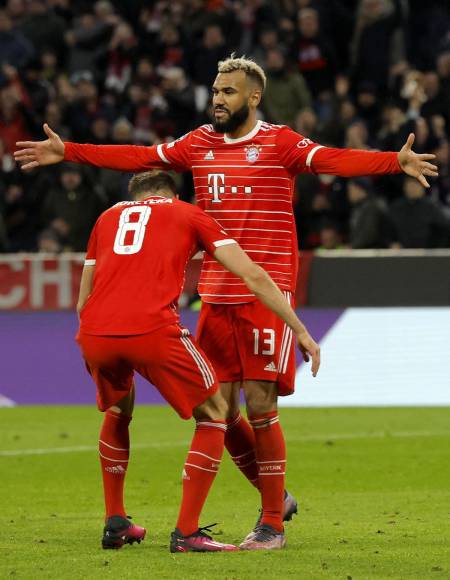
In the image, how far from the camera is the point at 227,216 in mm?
7957

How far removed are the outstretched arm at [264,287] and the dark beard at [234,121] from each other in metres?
0.88

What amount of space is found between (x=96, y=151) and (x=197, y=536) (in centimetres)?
220

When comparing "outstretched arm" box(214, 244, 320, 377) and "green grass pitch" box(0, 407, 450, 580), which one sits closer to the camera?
"green grass pitch" box(0, 407, 450, 580)

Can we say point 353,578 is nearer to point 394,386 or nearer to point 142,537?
point 142,537

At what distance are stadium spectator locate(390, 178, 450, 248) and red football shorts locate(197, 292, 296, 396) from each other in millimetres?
9860

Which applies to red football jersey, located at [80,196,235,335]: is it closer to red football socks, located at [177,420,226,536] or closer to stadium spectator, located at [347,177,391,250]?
red football socks, located at [177,420,226,536]

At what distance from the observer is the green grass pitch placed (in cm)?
698

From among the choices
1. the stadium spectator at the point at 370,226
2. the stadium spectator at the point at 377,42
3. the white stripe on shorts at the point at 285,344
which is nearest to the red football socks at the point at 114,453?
the white stripe on shorts at the point at 285,344

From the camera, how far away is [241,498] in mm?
9945

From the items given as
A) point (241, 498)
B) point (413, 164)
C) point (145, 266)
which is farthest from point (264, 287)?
point (241, 498)

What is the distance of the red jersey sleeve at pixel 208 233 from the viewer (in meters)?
7.32

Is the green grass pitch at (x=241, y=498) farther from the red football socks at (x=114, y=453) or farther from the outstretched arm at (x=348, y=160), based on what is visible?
the outstretched arm at (x=348, y=160)

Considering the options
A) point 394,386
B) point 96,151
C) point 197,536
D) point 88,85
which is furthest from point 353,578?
point 88,85

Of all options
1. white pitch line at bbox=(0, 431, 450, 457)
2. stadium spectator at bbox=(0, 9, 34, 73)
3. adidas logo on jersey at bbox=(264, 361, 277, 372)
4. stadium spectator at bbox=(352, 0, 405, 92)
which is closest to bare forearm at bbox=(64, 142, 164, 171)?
adidas logo on jersey at bbox=(264, 361, 277, 372)
